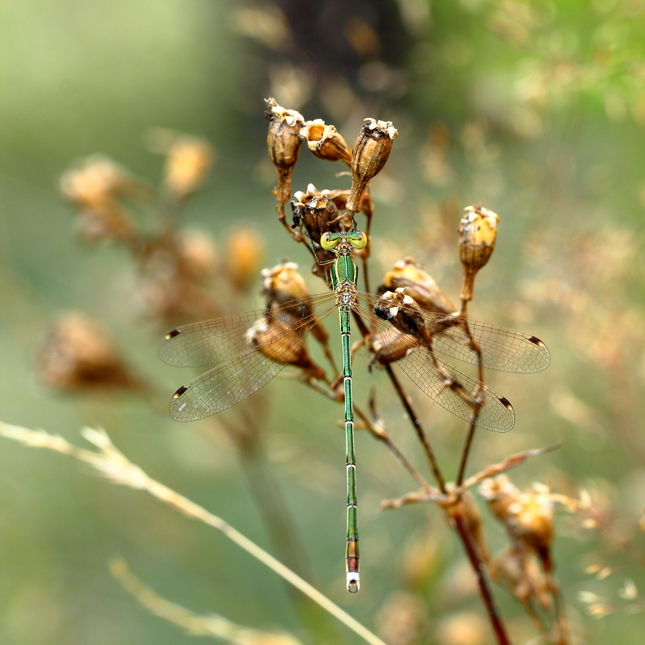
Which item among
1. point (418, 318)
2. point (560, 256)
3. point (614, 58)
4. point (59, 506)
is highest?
point (614, 58)

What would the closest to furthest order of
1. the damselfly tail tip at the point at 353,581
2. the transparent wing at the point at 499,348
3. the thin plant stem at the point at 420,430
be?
the thin plant stem at the point at 420,430
the damselfly tail tip at the point at 353,581
the transparent wing at the point at 499,348

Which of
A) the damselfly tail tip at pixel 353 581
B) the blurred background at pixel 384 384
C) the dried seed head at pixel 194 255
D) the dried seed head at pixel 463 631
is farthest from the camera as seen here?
the dried seed head at pixel 194 255

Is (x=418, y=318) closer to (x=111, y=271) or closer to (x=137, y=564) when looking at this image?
(x=137, y=564)

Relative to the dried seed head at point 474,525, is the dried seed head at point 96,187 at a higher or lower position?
higher

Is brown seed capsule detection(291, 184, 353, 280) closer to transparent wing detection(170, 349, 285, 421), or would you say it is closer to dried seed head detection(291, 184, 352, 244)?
dried seed head detection(291, 184, 352, 244)

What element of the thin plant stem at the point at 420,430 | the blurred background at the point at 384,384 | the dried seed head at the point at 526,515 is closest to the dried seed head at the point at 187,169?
the blurred background at the point at 384,384

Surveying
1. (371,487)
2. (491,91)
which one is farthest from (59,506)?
(491,91)

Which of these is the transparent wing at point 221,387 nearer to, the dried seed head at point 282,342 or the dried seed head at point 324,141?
the dried seed head at point 282,342
